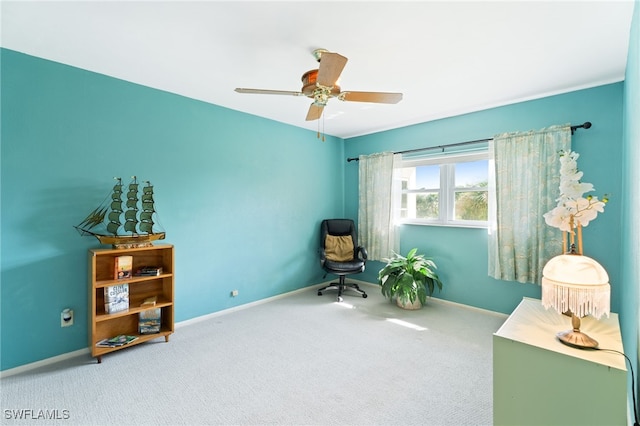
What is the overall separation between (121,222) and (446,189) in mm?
3710

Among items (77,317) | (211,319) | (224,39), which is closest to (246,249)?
(211,319)

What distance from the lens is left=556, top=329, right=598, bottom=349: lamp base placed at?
129cm

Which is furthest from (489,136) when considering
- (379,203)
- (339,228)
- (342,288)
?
(342,288)

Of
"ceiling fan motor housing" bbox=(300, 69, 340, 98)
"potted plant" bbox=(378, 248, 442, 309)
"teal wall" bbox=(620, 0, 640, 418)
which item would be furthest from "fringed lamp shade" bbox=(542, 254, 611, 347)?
"potted plant" bbox=(378, 248, 442, 309)

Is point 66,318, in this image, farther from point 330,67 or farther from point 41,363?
point 330,67

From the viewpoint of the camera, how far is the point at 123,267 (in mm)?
2504

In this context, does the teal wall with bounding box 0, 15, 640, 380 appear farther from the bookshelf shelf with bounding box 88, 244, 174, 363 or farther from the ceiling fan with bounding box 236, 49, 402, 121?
the ceiling fan with bounding box 236, 49, 402, 121

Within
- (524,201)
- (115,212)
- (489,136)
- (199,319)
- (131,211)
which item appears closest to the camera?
(115,212)

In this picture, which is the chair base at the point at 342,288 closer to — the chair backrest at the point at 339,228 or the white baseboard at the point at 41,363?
the chair backrest at the point at 339,228

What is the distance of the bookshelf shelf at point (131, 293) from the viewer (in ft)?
7.69

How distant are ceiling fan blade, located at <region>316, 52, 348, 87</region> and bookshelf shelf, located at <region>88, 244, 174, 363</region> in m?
2.02

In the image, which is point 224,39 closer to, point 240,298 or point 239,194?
point 239,194

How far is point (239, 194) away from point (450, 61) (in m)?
2.58

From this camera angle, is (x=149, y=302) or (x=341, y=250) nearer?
(x=149, y=302)
